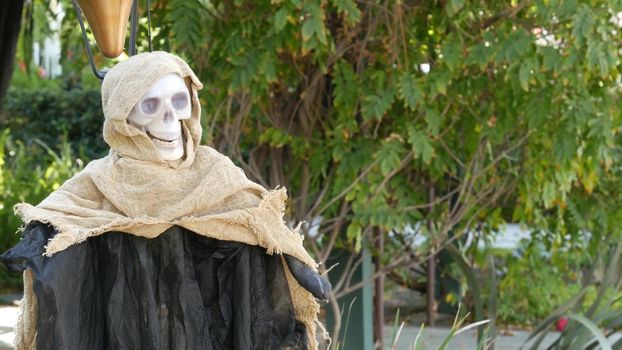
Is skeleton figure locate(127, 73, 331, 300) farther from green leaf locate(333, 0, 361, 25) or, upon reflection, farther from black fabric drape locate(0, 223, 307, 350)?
green leaf locate(333, 0, 361, 25)

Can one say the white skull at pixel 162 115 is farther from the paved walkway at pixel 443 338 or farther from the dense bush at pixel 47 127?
the dense bush at pixel 47 127

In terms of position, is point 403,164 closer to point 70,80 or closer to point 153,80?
point 153,80

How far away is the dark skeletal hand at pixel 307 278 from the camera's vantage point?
2.45 meters

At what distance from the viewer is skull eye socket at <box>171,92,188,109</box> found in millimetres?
2400

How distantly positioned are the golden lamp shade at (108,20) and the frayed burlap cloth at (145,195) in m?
0.31

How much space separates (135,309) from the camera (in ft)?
7.89

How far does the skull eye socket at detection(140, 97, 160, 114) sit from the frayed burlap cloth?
33 mm

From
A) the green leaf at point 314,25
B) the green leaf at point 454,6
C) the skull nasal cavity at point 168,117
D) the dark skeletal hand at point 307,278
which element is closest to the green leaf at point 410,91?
the green leaf at point 454,6

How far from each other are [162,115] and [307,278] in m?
0.49

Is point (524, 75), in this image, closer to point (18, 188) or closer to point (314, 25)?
point (314, 25)

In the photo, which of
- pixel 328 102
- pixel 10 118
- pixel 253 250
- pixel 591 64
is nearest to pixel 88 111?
pixel 10 118

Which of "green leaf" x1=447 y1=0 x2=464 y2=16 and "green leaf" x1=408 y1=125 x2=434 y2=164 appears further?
"green leaf" x1=408 y1=125 x2=434 y2=164

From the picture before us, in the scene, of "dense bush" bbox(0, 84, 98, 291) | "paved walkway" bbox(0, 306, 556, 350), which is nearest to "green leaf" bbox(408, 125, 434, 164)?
"paved walkway" bbox(0, 306, 556, 350)

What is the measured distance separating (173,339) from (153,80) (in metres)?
0.58
